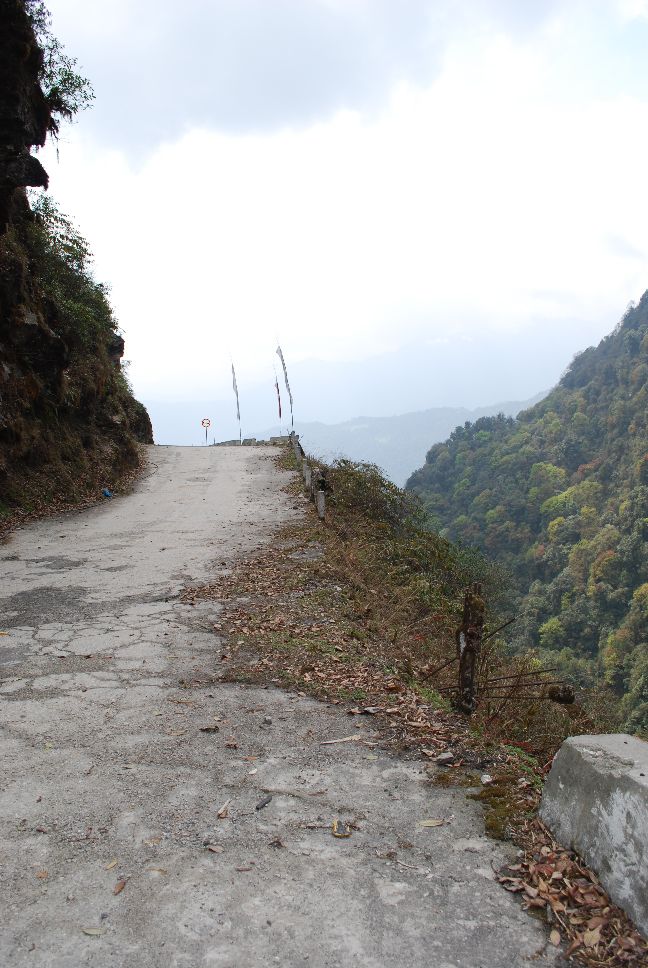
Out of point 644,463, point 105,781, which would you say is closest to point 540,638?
point 644,463

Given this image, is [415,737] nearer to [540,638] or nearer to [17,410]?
[17,410]

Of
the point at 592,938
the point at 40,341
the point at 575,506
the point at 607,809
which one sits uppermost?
the point at 40,341

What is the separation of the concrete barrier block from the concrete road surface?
15.7 inches

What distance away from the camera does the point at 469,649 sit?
486cm

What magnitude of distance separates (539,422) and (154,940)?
125859 millimetres

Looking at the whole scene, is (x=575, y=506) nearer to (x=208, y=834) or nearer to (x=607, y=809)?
(x=607, y=809)

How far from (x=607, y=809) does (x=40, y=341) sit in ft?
49.2

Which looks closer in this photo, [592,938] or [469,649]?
[592,938]

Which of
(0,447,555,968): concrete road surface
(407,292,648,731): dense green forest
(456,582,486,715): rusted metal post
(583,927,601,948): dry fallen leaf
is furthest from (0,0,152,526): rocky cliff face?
(407,292,648,731): dense green forest

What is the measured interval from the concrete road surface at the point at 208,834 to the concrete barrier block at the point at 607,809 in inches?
15.7

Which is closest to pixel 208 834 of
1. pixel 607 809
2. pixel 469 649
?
pixel 607 809

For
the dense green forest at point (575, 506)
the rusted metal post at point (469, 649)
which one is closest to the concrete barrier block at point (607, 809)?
the rusted metal post at point (469, 649)

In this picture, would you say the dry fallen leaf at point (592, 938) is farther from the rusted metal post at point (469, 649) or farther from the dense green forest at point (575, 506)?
the dense green forest at point (575, 506)

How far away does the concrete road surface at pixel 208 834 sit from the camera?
8.34 ft
